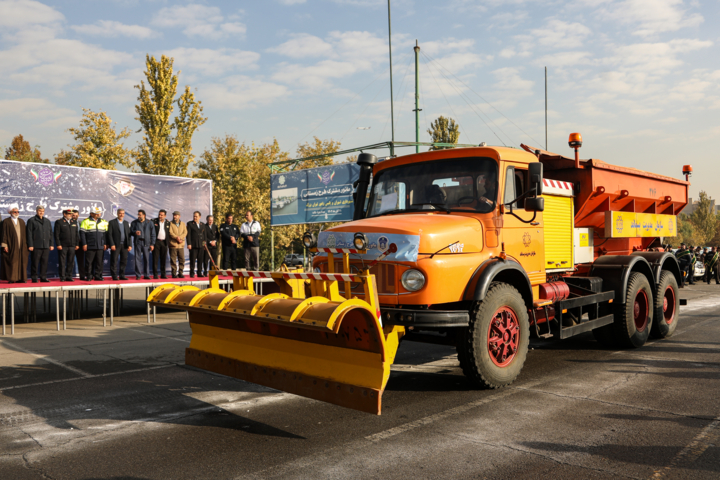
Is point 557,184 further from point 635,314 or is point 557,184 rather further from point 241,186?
point 241,186

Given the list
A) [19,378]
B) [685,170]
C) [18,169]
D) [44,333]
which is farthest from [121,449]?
[18,169]

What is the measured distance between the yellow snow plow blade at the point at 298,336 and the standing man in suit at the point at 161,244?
31.7 ft

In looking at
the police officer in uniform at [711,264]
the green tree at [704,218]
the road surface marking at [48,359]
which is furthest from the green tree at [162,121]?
the green tree at [704,218]

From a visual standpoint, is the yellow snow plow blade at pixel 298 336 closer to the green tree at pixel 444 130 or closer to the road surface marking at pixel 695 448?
the road surface marking at pixel 695 448

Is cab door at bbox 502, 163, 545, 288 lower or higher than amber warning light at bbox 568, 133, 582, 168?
lower

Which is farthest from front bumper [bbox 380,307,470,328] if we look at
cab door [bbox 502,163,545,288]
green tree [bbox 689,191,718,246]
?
green tree [bbox 689,191,718,246]

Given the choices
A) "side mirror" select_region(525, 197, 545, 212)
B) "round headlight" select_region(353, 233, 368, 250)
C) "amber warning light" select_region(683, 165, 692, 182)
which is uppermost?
"amber warning light" select_region(683, 165, 692, 182)

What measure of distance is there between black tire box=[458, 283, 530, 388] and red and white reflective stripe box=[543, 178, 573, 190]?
2.02 metres

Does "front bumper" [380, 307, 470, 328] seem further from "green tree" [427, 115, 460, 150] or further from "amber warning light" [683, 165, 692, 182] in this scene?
"green tree" [427, 115, 460, 150]

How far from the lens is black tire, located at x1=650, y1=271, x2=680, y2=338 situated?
9.46m

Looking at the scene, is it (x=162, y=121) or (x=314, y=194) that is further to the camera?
(x=162, y=121)

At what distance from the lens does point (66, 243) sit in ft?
45.4

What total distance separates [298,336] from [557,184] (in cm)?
469

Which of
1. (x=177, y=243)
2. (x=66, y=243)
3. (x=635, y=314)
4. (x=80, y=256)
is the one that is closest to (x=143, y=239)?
(x=177, y=243)
